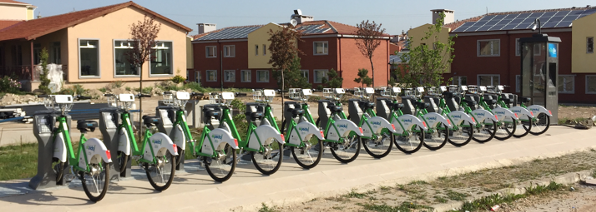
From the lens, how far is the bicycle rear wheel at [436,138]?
10281 mm

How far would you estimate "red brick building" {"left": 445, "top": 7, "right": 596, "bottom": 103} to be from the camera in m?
32.9

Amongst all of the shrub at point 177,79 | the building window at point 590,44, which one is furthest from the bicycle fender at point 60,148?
the building window at point 590,44

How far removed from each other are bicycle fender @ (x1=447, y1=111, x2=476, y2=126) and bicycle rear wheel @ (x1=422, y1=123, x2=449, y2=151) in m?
0.37

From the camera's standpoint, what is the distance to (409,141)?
32.7 feet

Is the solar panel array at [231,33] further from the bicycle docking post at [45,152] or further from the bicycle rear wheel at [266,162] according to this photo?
the bicycle docking post at [45,152]

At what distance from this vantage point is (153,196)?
6629 mm

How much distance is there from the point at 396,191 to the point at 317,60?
33.0 meters

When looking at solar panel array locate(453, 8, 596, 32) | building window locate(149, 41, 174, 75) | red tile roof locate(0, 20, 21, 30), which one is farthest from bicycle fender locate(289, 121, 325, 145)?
red tile roof locate(0, 20, 21, 30)

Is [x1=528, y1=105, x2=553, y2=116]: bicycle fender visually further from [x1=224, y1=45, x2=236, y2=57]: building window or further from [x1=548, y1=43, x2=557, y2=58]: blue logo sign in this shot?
[x1=224, y1=45, x2=236, y2=57]: building window

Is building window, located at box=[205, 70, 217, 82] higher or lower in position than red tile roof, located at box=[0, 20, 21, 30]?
lower

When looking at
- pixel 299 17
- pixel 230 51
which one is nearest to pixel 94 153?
pixel 299 17

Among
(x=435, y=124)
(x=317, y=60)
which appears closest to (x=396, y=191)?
(x=435, y=124)

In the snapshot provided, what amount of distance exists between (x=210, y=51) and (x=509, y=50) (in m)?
24.1

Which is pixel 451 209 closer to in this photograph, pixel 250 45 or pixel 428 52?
pixel 428 52
